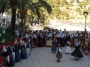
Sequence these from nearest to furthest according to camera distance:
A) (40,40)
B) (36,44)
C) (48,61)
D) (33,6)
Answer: (48,61), (40,40), (36,44), (33,6)

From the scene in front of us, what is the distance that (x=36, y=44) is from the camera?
2452 centimetres

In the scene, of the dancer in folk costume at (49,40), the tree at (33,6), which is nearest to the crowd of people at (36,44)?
the dancer in folk costume at (49,40)

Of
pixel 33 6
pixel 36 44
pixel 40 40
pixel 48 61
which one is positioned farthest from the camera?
pixel 33 6

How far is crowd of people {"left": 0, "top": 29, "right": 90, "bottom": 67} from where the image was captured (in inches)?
605

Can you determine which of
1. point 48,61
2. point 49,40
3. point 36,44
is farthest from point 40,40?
point 48,61

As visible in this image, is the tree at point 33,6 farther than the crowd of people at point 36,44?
Yes

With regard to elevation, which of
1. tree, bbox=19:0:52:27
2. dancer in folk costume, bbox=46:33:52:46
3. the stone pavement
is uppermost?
tree, bbox=19:0:52:27

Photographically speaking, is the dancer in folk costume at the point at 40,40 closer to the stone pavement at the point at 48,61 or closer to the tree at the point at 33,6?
the tree at the point at 33,6

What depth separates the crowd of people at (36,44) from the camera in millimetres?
15370

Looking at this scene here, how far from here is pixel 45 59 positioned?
18.7 meters

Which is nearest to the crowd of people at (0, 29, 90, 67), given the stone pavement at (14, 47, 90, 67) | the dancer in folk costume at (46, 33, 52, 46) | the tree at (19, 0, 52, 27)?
the dancer in folk costume at (46, 33, 52, 46)

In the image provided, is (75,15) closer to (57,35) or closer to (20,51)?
(57,35)

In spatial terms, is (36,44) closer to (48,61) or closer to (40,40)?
(40,40)

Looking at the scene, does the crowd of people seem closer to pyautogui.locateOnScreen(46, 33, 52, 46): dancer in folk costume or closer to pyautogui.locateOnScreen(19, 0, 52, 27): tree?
pyautogui.locateOnScreen(46, 33, 52, 46): dancer in folk costume
